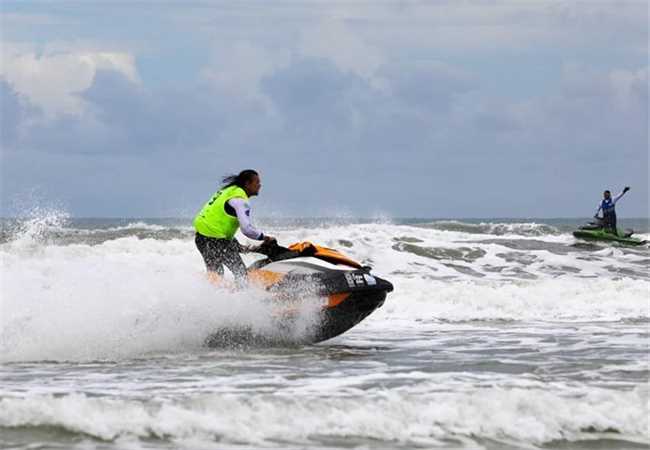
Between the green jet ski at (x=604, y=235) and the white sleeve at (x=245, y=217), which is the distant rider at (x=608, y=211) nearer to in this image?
the green jet ski at (x=604, y=235)

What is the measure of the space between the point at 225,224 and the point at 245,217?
33 centimetres

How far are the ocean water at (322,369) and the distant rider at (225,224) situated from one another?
1.01 feet

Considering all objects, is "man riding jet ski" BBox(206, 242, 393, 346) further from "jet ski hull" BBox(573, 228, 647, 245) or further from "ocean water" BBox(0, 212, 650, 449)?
"jet ski hull" BBox(573, 228, 647, 245)

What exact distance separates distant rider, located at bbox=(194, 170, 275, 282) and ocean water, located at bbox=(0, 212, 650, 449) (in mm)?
309

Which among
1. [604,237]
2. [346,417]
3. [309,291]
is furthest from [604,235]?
[346,417]

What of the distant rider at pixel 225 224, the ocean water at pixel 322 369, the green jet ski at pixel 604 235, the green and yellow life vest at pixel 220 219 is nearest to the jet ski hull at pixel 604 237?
the green jet ski at pixel 604 235

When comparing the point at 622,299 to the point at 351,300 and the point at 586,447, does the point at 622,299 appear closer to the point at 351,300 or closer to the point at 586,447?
the point at 351,300

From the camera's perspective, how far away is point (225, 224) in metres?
11.1

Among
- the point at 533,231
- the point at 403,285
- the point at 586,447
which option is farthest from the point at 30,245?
the point at 533,231

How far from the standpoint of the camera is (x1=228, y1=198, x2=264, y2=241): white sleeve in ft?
35.3

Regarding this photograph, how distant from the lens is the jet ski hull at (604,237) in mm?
28547

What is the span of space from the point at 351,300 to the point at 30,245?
13.1 m

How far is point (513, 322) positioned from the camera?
1483 centimetres

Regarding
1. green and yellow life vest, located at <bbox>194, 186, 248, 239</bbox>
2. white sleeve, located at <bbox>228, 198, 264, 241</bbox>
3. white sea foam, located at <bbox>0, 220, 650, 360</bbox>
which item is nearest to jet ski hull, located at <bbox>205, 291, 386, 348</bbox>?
white sea foam, located at <bbox>0, 220, 650, 360</bbox>
